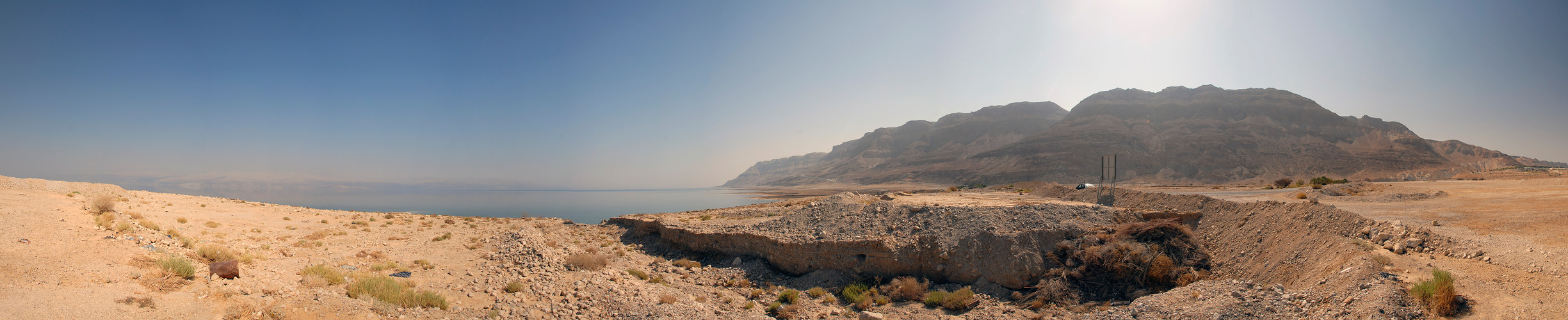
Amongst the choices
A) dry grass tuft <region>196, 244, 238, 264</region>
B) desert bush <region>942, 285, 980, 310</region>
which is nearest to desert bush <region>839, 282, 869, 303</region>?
desert bush <region>942, 285, 980, 310</region>

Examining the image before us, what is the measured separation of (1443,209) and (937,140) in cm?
14675

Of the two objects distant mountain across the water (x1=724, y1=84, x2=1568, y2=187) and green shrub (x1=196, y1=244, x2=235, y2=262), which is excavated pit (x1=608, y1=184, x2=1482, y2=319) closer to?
green shrub (x1=196, y1=244, x2=235, y2=262)

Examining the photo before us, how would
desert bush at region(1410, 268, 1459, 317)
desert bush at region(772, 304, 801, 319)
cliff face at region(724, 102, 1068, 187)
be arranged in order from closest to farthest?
desert bush at region(1410, 268, 1459, 317) → desert bush at region(772, 304, 801, 319) → cliff face at region(724, 102, 1068, 187)

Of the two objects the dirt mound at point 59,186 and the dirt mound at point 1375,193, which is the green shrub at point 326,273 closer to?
the dirt mound at point 59,186

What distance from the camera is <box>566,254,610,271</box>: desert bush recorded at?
1303cm

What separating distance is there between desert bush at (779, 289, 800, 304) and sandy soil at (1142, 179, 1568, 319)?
9.48 m

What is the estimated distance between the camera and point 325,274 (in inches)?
372

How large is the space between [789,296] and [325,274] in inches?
384

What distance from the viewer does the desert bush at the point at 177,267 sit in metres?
7.48

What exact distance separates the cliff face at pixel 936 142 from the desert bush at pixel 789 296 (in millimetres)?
111026

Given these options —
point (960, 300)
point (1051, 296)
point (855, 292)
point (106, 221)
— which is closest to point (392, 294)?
point (106, 221)

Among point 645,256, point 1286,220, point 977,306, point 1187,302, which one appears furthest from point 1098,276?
point 645,256

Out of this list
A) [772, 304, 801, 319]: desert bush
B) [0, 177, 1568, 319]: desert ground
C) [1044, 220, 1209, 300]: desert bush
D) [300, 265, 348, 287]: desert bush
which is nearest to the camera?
[0, 177, 1568, 319]: desert ground

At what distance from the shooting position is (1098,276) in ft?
33.6
